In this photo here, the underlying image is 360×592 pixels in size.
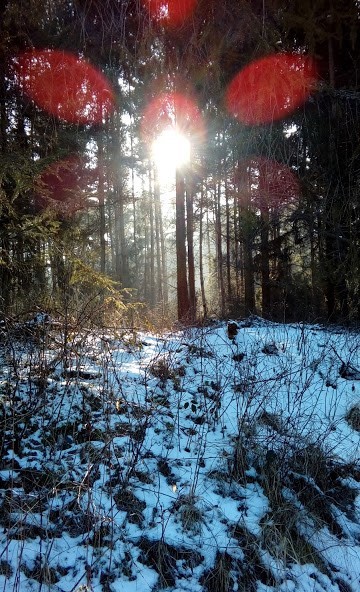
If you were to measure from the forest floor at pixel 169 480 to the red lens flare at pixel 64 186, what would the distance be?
2961mm

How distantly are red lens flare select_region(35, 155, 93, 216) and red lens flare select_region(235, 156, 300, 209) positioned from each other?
277 cm

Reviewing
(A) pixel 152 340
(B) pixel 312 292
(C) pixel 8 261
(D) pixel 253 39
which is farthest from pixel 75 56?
(B) pixel 312 292

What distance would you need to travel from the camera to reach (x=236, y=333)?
5.45 meters

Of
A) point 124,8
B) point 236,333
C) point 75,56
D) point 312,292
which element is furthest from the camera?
point 312,292

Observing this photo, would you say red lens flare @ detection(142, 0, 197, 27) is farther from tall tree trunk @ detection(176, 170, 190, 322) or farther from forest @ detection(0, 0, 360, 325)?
tall tree trunk @ detection(176, 170, 190, 322)

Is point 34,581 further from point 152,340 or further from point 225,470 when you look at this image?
point 152,340

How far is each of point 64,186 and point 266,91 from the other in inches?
259

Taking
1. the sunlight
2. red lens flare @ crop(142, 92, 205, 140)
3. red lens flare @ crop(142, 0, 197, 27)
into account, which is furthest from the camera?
the sunlight

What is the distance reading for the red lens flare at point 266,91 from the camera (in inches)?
154

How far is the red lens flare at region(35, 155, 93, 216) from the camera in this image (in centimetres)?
556

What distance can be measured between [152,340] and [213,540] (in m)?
3.36

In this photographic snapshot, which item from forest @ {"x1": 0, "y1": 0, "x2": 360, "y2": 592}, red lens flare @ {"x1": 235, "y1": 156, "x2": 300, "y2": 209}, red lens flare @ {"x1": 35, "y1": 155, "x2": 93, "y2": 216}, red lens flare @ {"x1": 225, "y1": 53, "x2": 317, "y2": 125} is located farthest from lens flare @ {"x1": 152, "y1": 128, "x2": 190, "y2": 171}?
red lens flare @ {"x1": 225, "y1": 53, "x2": 317, "y2": 125}

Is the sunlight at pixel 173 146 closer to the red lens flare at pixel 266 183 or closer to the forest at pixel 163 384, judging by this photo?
the forest at pixel 163 384

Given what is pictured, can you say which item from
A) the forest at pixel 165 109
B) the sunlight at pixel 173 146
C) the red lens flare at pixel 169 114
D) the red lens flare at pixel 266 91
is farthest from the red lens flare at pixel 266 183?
the sunlight at pixel 173 146
